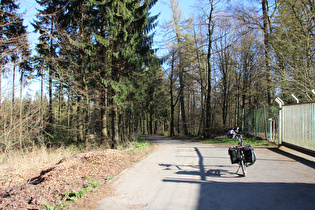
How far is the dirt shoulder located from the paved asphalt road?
413 millimetres

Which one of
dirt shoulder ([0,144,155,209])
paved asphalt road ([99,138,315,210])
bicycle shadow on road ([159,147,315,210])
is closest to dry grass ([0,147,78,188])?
dirt shoulder ([0,144,155,209])

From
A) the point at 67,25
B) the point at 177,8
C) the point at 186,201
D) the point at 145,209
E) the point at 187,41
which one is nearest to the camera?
the point at 145,209

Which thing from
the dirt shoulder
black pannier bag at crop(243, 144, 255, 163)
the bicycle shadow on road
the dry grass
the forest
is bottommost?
the dry grass

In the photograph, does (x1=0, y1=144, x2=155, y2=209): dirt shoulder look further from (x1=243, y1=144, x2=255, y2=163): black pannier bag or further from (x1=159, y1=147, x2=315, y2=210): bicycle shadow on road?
(x1=243, y1=144, x2=255, y2=163): black pannier bag

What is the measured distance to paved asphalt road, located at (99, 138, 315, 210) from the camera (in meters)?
4.26

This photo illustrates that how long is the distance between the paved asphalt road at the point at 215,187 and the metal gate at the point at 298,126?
744 mm

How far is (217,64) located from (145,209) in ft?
80.2

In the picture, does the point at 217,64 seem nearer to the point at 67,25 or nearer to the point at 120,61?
the point at 120,61

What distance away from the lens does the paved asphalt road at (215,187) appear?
426 centimetres

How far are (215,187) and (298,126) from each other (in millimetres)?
5587

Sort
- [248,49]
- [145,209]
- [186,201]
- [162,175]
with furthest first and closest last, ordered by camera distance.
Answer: [248,49] → [162,175] → [186,201] → [145,209]

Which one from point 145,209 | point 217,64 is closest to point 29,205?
point 145,209

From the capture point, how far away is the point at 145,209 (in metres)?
4.17

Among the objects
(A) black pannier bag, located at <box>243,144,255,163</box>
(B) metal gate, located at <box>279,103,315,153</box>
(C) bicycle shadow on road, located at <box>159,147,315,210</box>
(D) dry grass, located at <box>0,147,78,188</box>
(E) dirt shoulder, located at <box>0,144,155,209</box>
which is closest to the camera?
(C) bicycle shadow on road, located at <box>159,147,315,210</box>
